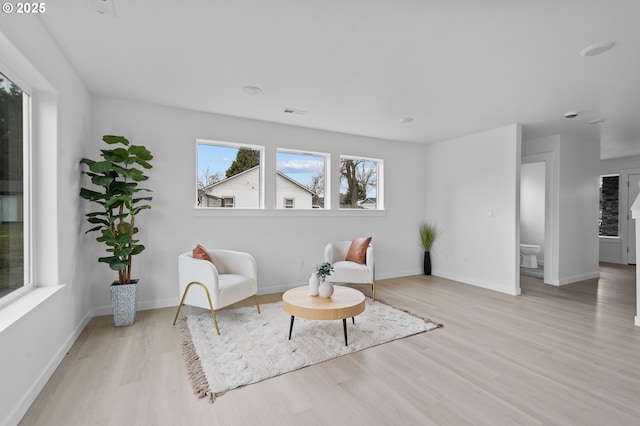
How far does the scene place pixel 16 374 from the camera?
181 centimetres

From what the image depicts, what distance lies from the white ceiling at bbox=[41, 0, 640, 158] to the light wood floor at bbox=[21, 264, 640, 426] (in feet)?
8.22

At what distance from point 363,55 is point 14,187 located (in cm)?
278

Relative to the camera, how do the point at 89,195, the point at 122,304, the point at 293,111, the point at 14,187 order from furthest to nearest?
1. the point at 293,111
2. the point at 122,304
3. the point at 89,195
4. the point at 14,187

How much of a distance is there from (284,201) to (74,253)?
2608 mm

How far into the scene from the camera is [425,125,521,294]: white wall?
469cm

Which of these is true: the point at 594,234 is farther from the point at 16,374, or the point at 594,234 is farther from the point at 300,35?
the point at 16,374

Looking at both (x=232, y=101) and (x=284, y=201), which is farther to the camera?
(x=284, y=201)

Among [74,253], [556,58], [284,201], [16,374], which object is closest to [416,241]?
[284,201]

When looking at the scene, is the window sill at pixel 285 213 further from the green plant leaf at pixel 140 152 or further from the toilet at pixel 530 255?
the toilet at pixel 530 255

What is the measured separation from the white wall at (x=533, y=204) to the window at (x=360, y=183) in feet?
12.8

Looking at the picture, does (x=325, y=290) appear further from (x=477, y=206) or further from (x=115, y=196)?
(x=477, y=206)

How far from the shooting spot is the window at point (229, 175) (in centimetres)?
430

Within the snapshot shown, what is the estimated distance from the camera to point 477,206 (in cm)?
521

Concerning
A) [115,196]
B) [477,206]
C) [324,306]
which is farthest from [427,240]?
[115,196]
